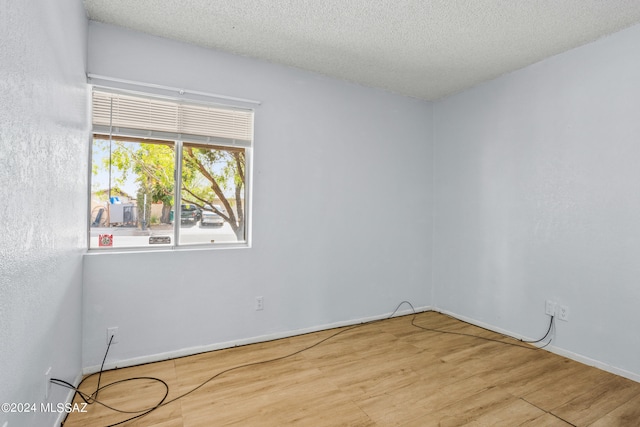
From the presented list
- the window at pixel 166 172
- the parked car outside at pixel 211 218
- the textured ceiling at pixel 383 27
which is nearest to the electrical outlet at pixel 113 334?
the window at pixel 166 172

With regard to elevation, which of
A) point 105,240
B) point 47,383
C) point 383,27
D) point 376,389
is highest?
point 383,27

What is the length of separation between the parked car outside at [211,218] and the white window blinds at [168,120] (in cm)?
65

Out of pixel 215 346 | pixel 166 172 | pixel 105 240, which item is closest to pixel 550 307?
pixel 215 346

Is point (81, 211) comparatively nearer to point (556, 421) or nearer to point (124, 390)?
point (124, 390)

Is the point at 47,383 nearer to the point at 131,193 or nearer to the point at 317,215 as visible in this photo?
the point at 131,193

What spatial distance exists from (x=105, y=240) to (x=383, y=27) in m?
2.81

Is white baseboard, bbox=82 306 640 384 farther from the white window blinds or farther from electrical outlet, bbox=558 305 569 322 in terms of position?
the white window blinds

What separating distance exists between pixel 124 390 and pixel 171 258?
99 centimetres

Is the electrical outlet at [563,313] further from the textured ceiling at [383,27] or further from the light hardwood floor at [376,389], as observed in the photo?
the textured ceiling at [383,27]

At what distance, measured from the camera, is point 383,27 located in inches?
98.3

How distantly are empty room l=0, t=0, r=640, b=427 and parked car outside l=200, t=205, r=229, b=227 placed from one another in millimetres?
19

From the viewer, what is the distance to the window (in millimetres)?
2535

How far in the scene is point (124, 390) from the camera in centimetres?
220

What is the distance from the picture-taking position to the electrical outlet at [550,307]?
2.88 meters
